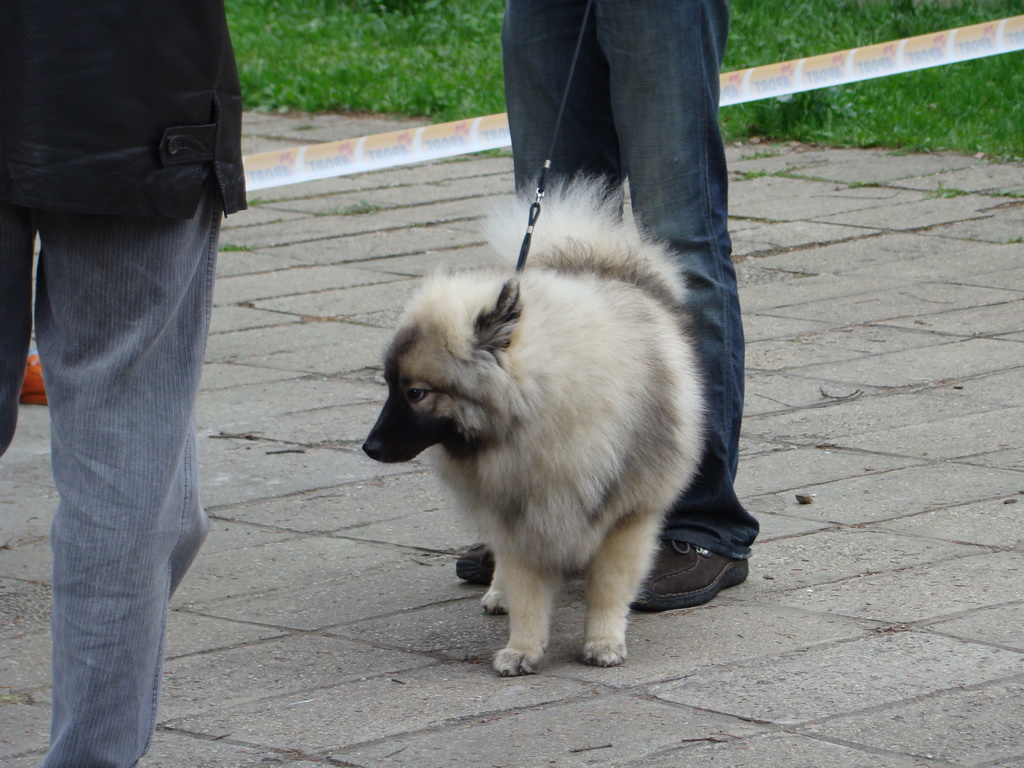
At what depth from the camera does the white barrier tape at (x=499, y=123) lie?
8789 mm

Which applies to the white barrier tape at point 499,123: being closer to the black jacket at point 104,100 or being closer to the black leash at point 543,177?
the black leash at point 543,177

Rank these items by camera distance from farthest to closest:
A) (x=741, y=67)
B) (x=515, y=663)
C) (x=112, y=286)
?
(x=741, y=67) → (x=515, y=663) → (x=112, y=286)

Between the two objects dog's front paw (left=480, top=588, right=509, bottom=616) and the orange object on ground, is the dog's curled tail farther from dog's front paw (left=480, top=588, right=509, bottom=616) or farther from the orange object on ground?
the orange object on ground

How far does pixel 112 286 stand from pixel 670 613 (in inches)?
70.6

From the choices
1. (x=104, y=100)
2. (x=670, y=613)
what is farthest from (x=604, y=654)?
(x=104, y=100)

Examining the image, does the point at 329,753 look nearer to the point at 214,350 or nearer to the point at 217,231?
the point at 217,231

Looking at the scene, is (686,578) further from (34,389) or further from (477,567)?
(34,389)

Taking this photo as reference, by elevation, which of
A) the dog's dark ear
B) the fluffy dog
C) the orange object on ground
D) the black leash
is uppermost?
the black leash

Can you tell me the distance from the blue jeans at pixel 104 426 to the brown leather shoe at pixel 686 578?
1.52 m

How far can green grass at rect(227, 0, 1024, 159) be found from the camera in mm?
10008

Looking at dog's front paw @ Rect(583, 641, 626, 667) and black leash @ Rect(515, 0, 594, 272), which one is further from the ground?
black leash @ Rect(515, 0, 594, 272)

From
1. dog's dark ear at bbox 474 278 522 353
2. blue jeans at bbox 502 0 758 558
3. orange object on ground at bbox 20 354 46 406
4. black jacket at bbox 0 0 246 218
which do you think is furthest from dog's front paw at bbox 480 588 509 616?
orange object on ground at bbox 20 354 46 406

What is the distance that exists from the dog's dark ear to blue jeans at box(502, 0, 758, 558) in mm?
694

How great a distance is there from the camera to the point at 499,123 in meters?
8.79
